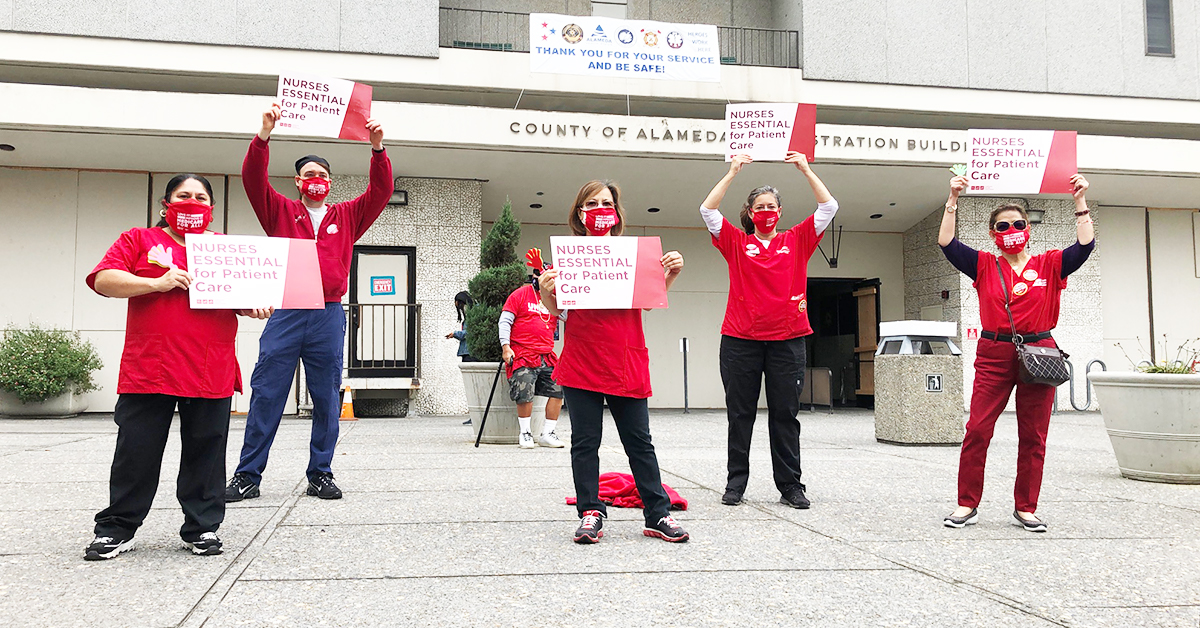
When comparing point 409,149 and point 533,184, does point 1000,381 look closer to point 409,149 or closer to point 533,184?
point 409,149

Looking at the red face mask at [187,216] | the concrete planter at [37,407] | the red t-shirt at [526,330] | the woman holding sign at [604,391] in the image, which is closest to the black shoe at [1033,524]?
the woman holding sign at [604,391]

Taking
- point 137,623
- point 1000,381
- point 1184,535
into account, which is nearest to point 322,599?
point 137,623

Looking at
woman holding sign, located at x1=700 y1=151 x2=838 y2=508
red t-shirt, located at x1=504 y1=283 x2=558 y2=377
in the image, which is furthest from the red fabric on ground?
red t-shirt, located at x1=504 y1=283 x2=558 y2=377

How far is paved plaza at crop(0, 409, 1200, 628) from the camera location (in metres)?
2.96

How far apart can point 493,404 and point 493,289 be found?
4.07 feet

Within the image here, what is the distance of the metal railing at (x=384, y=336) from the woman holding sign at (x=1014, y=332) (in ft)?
39.5

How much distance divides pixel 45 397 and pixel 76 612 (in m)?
13.8

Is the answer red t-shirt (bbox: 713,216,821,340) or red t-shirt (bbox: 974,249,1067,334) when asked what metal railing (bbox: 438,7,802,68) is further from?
red t-shirt (bbox: 974,249,1067,334)

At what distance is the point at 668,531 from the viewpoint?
13.7 feet

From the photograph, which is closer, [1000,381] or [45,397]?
[1000,381]

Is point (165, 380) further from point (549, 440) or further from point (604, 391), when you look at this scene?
point (549, 440)

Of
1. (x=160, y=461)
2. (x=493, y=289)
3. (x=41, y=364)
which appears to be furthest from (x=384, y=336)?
(x=160, y=461)

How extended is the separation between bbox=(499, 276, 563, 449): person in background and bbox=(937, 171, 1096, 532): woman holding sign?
4700 millimetres

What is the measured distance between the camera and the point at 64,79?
14.9m
